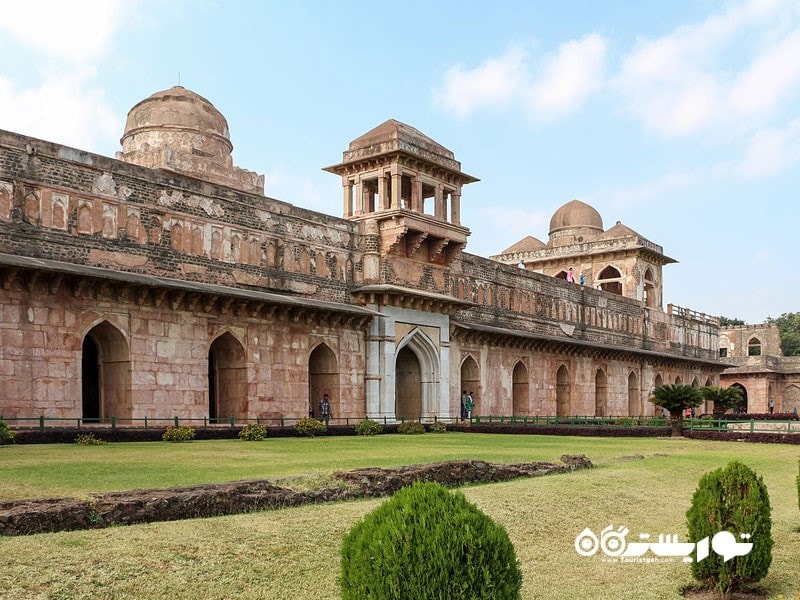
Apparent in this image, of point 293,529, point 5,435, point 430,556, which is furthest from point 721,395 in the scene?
point 430,556

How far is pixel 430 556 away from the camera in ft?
17.2

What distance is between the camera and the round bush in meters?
5.21

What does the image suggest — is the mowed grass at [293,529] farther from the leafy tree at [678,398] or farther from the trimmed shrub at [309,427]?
the leafy tree at [678,398]

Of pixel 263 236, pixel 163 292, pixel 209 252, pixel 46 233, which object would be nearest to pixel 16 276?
pixel 46 233

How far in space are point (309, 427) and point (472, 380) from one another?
13107 millimetres

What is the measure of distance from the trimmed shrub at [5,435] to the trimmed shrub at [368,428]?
10539 millimetres

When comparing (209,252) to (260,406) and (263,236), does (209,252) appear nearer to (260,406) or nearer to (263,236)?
(263,236)

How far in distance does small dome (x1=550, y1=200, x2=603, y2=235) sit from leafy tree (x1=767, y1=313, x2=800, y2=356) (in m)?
38.7

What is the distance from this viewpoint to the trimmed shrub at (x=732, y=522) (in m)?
7.69

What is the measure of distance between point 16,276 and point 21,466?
830 centimetres

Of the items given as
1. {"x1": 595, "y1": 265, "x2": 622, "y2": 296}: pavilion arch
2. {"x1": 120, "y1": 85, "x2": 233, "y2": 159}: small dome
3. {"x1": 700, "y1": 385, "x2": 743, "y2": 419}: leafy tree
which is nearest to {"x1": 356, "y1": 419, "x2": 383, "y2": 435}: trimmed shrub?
{"x1": 120, "y1": 85, "x2": 233, "y2": 159}: small dome

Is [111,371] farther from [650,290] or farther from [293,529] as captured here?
[650,290]

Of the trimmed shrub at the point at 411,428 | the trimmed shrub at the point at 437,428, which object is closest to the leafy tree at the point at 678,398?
the trimmed shrub at the point at 437,428

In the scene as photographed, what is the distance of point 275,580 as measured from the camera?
7.47 m
